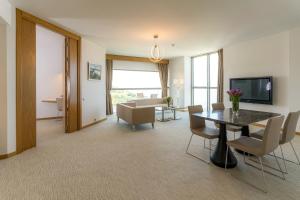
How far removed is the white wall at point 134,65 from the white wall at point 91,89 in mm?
1947

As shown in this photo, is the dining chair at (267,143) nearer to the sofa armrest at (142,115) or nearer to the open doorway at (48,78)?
the sofa armrest at (142,115)

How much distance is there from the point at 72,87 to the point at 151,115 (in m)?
2.47

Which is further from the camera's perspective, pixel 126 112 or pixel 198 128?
pixel 126 112

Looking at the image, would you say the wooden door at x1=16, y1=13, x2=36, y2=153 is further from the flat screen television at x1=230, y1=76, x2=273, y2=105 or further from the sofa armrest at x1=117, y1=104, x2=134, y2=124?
the flat screen television at x1=230, y1=76, x2=273, y2=105

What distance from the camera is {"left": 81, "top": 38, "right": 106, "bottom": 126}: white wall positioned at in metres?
5.67

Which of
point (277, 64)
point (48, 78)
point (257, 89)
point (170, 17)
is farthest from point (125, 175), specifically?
point (48, 78)

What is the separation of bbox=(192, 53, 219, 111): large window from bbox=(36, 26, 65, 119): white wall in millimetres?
6204

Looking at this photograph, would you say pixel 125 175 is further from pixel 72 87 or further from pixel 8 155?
pixel 72 87

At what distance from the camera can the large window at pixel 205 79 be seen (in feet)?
26.5

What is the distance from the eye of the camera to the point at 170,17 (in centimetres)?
385

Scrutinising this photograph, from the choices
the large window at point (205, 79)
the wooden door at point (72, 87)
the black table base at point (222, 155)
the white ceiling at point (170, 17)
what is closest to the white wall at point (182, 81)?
the large window at point (205, 79)

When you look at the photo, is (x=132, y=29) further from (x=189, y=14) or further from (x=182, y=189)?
(x=182, y=189)

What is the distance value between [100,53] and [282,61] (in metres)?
5.81

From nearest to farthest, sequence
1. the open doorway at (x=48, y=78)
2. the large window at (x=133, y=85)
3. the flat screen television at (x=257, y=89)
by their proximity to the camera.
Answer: the flat screen television at (x=257, y=89) < the open doorway at (x=48, y=78) < the large window at (x=133, y=85)
